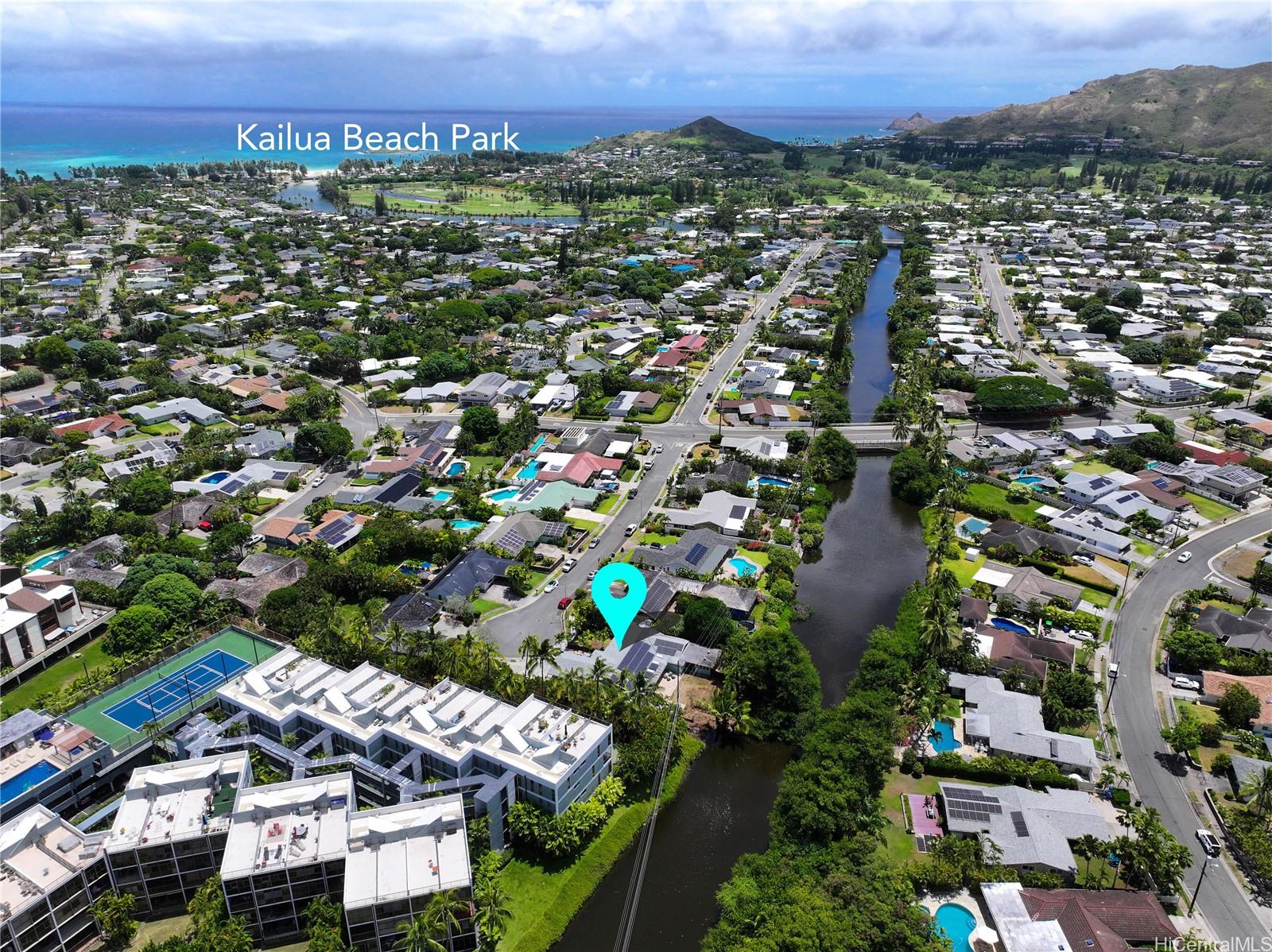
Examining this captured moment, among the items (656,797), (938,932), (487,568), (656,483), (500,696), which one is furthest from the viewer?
(656,483)

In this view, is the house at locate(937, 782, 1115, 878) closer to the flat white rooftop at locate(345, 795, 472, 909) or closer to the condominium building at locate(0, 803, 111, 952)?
the flat white rooftop at locate(345, 795, 472, 909)

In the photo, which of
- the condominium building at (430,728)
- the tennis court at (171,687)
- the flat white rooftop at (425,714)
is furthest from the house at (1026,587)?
the tennis court at (171,687)

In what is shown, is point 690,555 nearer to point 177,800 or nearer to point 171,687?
point 171,687

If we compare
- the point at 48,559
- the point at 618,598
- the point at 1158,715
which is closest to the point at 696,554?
the point at 618,598

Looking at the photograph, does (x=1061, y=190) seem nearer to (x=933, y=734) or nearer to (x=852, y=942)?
(x=933, y=734)

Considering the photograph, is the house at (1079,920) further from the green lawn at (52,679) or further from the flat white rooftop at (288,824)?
the green lawn at (52,679)

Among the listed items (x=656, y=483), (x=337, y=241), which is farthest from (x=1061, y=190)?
(x=656, y=483)
